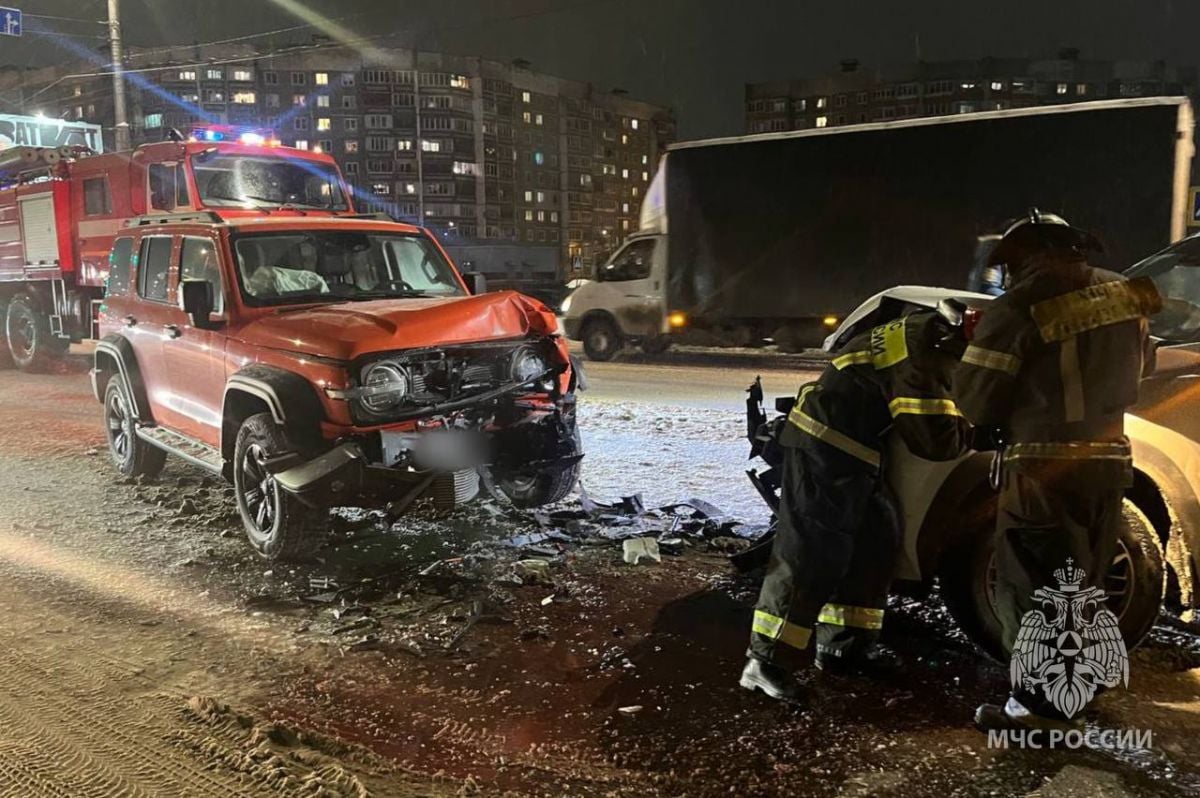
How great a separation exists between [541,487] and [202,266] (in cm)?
280

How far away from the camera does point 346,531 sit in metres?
5.29

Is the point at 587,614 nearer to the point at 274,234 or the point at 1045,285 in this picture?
the point at 1045,285

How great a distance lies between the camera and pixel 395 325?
4879mm

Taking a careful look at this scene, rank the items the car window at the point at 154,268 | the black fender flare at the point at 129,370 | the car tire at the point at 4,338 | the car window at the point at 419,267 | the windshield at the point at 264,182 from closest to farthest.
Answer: the car window at the point at 419,267 < the car window at the point at 154,268 < the black fender flare at the point at 129,370 < the windshield at the point at 264,182 < the car tire at the point at 4,338

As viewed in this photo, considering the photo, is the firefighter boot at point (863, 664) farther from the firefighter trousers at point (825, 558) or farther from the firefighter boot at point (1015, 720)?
the firefighter boot at point (1015, 720)

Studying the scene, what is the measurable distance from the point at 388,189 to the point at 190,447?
75.9 m

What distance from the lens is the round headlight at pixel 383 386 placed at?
4809 mm

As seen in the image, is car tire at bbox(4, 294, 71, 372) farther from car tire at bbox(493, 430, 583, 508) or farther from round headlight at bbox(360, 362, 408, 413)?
round headlight at bbox(360, 362, 408, 413)

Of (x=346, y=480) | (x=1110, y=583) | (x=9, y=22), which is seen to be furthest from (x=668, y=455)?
(x=9, y=22)

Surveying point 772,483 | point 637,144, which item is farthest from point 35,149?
point 637,144

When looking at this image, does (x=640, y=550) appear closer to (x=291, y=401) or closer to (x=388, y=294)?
(x=291, y=401)

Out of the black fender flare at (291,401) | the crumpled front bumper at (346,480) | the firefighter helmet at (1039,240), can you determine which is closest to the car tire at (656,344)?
the black fender flare at (291,401)

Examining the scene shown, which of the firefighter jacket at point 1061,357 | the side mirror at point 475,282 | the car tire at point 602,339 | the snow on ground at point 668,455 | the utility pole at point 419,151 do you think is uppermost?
the utility pole at point 419,151

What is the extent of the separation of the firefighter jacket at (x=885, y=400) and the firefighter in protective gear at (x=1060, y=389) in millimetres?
118
